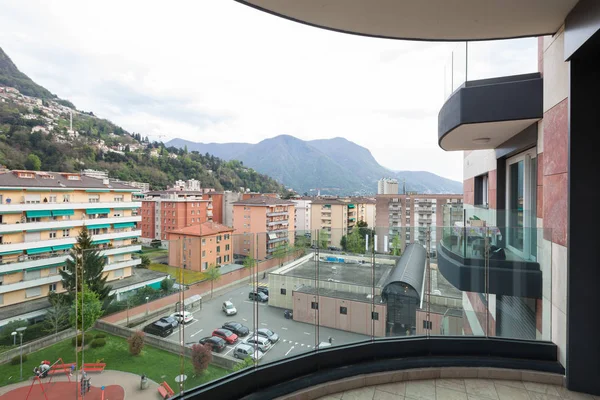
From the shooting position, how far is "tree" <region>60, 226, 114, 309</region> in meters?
2.03

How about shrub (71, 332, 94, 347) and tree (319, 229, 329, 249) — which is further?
tree (319, 229, 329, 249)

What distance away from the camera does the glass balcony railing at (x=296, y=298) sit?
7.06 feet

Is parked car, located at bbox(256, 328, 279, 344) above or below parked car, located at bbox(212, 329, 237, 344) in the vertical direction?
below

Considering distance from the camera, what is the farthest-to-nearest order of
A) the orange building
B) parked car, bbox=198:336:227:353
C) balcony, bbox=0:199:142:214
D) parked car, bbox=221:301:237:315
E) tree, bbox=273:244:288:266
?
balcony, bbox=0:199:142:214
tree, bbox=273:244:288:266
parked car, bbox=221:301:237:315
parked car, bbox=198:336:227:353
the orange building

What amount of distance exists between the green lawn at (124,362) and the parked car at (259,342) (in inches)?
12.0

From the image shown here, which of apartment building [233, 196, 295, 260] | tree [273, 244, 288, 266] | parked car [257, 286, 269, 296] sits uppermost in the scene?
tree [273, 244, 288, 266]

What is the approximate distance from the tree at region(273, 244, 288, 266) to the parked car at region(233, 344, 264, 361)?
819 millimetres

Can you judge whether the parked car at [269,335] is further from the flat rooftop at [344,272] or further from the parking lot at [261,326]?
the flat rooftop at [344,272]

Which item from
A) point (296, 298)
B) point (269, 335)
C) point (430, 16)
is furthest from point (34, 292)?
point (430, 16)

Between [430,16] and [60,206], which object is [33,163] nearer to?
[60,206]

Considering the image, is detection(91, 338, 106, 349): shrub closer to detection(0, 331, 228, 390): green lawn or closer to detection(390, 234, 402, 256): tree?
detection(0, 331, 228, 390): green lawn

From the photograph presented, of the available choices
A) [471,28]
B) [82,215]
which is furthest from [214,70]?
[471,28]

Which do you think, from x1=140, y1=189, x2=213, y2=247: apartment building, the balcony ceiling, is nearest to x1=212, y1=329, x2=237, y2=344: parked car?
the balcony ceiling

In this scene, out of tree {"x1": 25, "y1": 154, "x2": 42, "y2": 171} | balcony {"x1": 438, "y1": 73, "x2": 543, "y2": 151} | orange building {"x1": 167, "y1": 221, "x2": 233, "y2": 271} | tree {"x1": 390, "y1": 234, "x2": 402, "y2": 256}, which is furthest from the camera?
tree {"x1": 25, "y1": 154, "x2": 42, "y2": 171}
